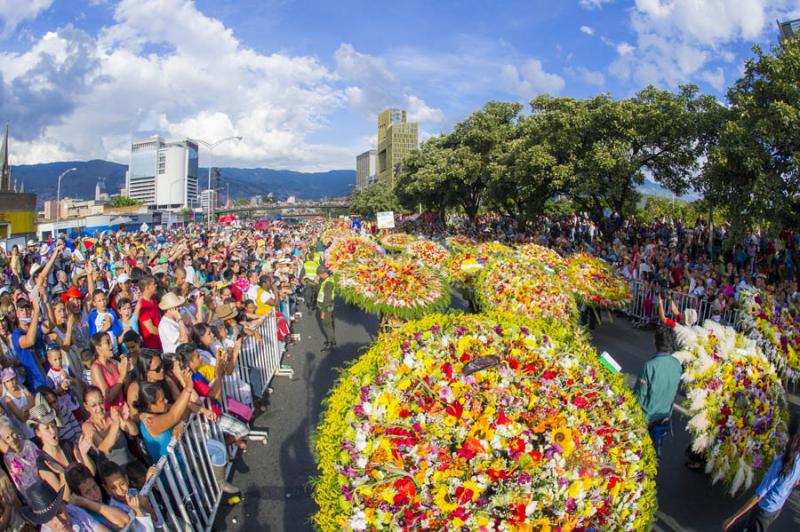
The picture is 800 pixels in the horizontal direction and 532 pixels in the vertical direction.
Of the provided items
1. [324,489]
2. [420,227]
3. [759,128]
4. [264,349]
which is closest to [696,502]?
[324,489]

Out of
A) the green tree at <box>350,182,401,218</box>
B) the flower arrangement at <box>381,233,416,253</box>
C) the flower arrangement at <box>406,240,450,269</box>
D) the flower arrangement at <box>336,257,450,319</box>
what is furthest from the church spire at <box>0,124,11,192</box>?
the flower arrangement at <box>336,257,450,319</box>

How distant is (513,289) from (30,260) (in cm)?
1355

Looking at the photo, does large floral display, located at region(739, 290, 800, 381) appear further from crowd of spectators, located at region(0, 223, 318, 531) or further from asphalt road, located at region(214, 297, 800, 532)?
crowd of spectators, located at region(0, 223, 318, 531)

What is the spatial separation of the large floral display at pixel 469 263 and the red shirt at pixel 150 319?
245 inches

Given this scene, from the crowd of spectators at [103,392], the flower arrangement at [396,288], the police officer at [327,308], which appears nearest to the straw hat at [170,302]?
the crowd of spectators at [103,392]

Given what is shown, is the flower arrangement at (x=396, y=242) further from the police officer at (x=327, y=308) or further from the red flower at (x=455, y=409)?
the red flower at (x=455, y=409)

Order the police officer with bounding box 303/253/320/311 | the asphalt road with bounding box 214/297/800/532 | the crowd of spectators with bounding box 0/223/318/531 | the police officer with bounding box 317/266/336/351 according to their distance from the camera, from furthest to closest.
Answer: the police officer with bounding box 303/253/320/311, the police officer with bounding box 317/266/336/351, the asphalt road with bounding box 214/297/800/532, the crowd of spectators with bounding box 0/223/318/531

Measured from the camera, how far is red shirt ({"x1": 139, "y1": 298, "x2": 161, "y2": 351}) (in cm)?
749

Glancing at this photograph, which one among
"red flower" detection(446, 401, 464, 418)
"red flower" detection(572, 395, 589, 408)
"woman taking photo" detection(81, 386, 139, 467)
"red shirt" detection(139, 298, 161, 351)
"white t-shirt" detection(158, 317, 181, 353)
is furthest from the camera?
"red shirt" detection(139, 298, 161, 351)

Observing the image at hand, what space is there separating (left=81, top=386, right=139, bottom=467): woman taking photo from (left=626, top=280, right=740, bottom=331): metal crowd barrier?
11529 mm

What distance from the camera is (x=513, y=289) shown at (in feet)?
29.6

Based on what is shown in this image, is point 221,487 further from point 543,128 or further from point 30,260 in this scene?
point 543,128

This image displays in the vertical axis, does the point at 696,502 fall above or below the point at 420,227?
below

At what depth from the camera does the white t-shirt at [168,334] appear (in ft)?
23.0
